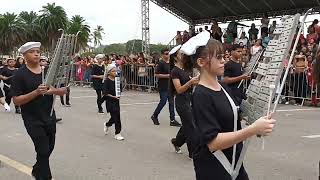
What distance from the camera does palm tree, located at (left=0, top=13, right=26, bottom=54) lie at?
3103 inches

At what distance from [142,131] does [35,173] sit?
4765mm

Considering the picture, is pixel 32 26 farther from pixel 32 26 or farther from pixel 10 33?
pixel 10 33

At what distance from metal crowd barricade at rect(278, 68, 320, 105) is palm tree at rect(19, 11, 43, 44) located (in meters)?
62.6

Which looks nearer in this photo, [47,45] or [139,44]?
[139,44]

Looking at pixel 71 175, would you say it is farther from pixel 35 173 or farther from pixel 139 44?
pixel 139 44

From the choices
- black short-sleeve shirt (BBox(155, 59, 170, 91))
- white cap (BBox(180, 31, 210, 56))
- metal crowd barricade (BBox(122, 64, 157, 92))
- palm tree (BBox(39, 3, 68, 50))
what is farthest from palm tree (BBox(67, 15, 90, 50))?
white cap (BBox(180, 31, 210, 56))

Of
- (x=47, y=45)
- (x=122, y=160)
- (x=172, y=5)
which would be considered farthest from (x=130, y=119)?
(x=47, y=45)

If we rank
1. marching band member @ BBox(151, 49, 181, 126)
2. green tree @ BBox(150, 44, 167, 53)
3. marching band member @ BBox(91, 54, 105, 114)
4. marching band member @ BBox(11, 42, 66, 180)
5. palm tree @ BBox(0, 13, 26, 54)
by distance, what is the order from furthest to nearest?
palm tree @ BBox(0, 13, 26, 54), green tree @ BBox(150, 44, 167, 53), marching band member @ BBox(91, 54, 105, 114), marching band member @ BBox(151, 49, 181, 126), marching band member @ BBox(11, 42, 66, 180)

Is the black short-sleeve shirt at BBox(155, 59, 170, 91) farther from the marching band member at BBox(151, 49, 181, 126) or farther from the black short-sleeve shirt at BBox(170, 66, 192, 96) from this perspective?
the black short-sleeve shirt at BBox(170, 66, 192, 96)

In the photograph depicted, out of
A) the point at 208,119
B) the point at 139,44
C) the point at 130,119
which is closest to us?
the point at 208,119

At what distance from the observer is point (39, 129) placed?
17.5 ft

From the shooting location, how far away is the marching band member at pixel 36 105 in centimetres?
532

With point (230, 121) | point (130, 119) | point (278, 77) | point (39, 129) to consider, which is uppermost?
point (278, 77)

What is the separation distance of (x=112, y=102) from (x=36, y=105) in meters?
4.01
